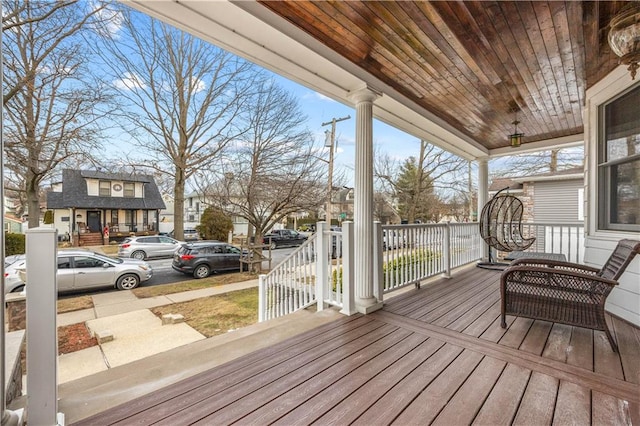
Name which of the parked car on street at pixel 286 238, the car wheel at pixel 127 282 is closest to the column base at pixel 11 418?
the car wheel at pixel 127 282

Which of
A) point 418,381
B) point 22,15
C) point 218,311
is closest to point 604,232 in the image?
point 418,381

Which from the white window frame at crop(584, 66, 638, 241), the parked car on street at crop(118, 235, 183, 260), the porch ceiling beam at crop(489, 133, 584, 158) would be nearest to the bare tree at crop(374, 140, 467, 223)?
the porch ceiling beam at crop(489, 133, 584, 158)

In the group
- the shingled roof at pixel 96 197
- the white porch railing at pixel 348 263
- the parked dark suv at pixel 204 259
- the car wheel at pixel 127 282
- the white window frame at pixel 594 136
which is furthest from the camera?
the shingled roof at pixel 96 197

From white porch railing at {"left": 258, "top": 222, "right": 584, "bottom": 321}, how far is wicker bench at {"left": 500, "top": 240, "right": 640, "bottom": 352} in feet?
4.44

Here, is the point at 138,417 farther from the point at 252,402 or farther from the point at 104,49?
the point at 104,49

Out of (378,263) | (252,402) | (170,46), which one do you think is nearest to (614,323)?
(378,263)

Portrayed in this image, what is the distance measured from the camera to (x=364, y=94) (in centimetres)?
314

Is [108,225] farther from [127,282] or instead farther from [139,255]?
[127,282]

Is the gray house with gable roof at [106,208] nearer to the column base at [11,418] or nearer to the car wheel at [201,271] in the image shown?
the car wheel at [201,271]

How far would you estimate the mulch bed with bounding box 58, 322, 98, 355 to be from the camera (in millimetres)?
4324

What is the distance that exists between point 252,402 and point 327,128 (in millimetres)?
11021

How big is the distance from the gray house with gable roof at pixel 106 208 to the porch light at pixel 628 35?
500 inches

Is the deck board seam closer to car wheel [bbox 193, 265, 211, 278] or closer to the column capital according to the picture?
the column capital

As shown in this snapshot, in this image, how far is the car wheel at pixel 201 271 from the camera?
9.20 meters
